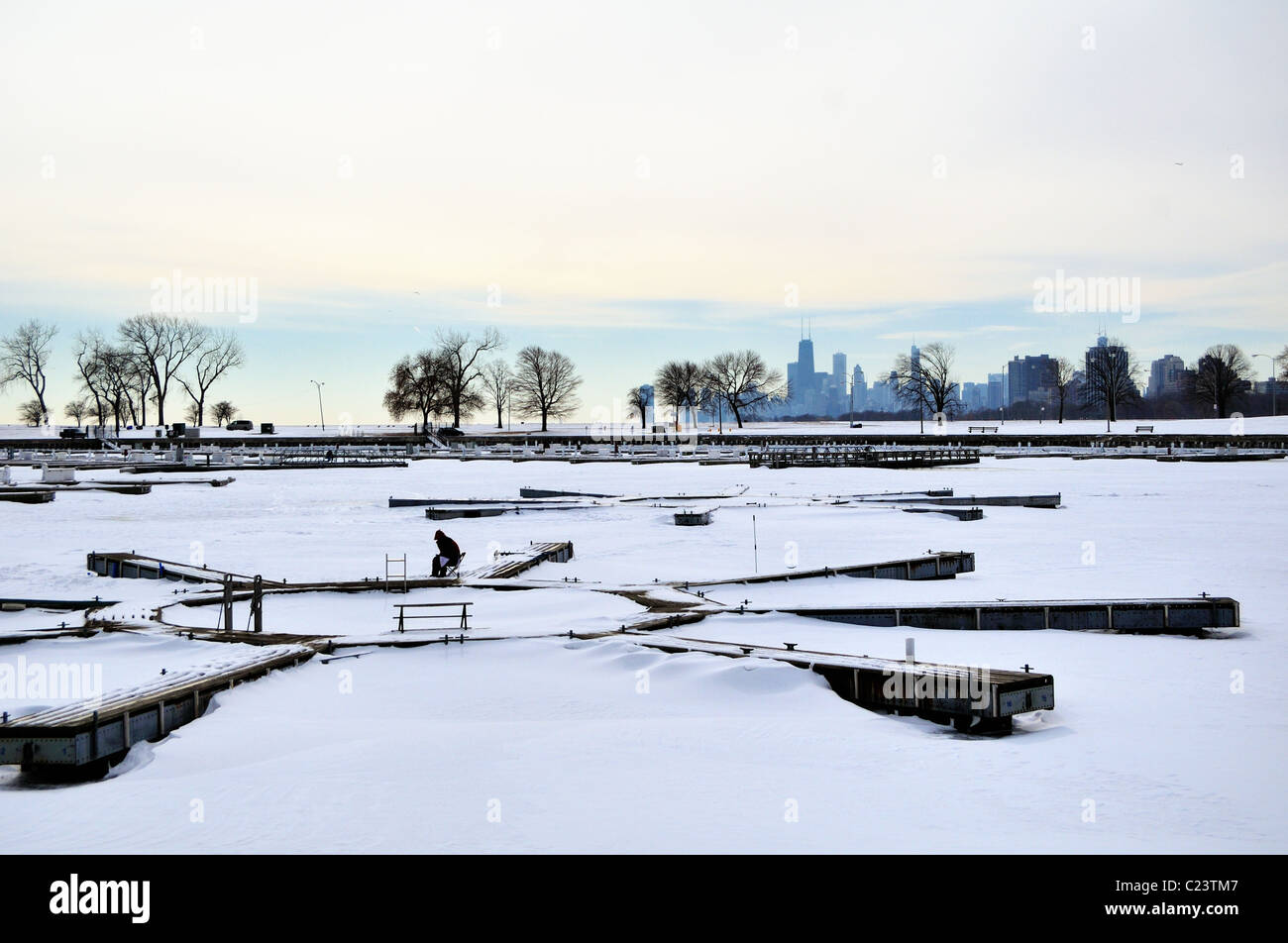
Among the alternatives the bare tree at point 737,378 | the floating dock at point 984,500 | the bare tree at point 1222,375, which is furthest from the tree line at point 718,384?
the floating dock at point 984,500

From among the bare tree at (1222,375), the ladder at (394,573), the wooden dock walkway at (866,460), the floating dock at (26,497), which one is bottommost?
the ladder at (394,573)

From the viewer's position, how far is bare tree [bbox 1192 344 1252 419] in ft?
382

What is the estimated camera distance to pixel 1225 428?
94125 mm

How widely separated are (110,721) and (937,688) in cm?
888

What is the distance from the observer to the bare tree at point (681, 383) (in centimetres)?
13938

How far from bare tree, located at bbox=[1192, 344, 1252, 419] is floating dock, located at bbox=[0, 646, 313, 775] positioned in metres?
122

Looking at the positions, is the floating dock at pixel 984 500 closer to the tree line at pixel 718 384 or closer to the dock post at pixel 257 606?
the dock post at pixel 257 606

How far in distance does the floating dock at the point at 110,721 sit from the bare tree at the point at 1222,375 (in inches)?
4815

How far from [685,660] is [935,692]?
3159 mm
